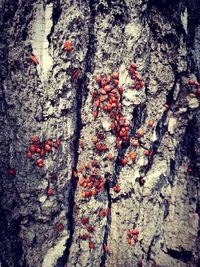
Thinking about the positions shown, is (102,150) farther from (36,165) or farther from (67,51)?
(67,51)

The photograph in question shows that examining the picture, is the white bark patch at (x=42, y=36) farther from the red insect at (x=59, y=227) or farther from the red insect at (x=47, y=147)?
the red insect at (x=59, y=227)

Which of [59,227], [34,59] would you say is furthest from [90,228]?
[34,59]

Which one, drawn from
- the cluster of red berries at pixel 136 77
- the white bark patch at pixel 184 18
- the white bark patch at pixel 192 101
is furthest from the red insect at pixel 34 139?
the white bark patch at pixel 184 18

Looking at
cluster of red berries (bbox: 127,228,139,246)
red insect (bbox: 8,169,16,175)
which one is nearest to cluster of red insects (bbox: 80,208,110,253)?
cluster of red berries (bbox: 127,228,139,246)

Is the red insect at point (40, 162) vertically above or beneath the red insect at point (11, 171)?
above

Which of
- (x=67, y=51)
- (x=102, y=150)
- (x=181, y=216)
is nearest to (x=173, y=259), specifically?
(x=181, y=216)

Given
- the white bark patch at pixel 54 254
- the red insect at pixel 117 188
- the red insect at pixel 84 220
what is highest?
the red insect at pixel 117 188
